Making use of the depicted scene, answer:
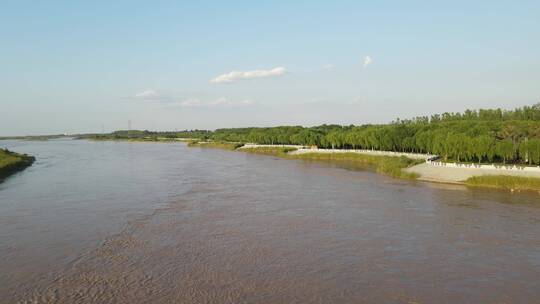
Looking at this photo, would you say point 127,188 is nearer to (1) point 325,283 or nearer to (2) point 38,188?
(2) point 38,188

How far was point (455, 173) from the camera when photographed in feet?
115

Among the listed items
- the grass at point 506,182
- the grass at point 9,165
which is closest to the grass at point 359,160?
the grass at point 506,182

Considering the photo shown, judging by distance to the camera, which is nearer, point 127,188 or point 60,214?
A: point 60,214

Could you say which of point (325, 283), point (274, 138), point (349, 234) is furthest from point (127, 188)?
point (274, 138)

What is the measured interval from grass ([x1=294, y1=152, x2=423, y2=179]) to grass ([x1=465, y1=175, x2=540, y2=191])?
527 centimetres

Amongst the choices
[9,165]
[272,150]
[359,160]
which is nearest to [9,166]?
[9,165]

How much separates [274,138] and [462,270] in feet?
249

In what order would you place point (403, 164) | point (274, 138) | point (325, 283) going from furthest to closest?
point (274, 138) → point (403, 164) → point (325, 283)

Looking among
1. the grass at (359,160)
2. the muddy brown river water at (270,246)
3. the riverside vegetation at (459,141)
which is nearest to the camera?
the muddy brown river water at (270,246)

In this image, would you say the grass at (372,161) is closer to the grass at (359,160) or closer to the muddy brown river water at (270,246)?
the grass at (359,160)

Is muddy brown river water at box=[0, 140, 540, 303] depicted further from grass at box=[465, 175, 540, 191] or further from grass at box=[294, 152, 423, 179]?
grass at box=[294, 152, 423, 179]

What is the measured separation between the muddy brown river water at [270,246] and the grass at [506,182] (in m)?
1.81

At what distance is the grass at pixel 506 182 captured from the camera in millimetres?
30188

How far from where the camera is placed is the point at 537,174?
31141mm
